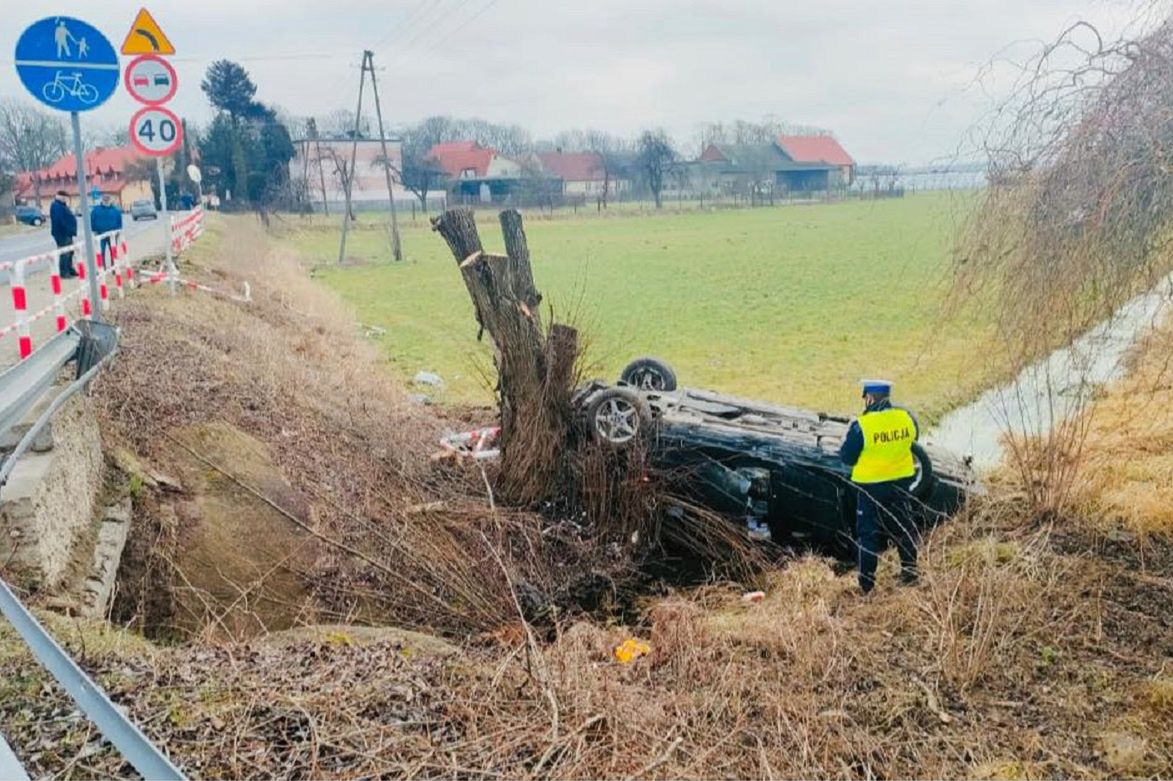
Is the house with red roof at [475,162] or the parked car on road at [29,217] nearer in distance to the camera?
the parked car on road at [29,217]

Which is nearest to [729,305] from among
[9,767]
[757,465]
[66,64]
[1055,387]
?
[1055,387]

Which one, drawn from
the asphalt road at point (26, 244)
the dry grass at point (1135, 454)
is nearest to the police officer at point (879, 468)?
the dry grass at point (1135, 454)

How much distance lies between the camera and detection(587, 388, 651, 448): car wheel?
8.15 m

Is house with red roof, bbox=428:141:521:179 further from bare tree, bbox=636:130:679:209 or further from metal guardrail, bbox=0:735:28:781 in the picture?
metal guardrail, bbox=0:735:28:781

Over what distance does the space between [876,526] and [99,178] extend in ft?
246

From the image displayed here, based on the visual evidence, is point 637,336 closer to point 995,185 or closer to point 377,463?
point 377,463

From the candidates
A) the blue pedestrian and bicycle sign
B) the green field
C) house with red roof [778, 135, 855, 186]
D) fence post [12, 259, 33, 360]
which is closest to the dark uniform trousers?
the green field

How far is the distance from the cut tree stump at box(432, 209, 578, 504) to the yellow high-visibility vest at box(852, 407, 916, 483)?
283 cm

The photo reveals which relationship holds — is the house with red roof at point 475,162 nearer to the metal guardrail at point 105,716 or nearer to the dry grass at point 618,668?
the dry grass at point 618,668

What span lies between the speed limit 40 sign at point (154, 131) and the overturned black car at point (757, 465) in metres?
6.11

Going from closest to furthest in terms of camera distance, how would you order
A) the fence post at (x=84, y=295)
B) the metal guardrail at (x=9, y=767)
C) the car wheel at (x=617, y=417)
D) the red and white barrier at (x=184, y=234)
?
the metal guardrail at (x=9, y=767) → the car wheel at (x=617, y=417) → the fence post at (x=84, y=295) → the red and white barrier at (x=184, y=234)

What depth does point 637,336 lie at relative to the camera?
1950 centimetres

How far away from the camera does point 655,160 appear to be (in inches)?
2948

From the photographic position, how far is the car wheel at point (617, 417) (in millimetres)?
8148
